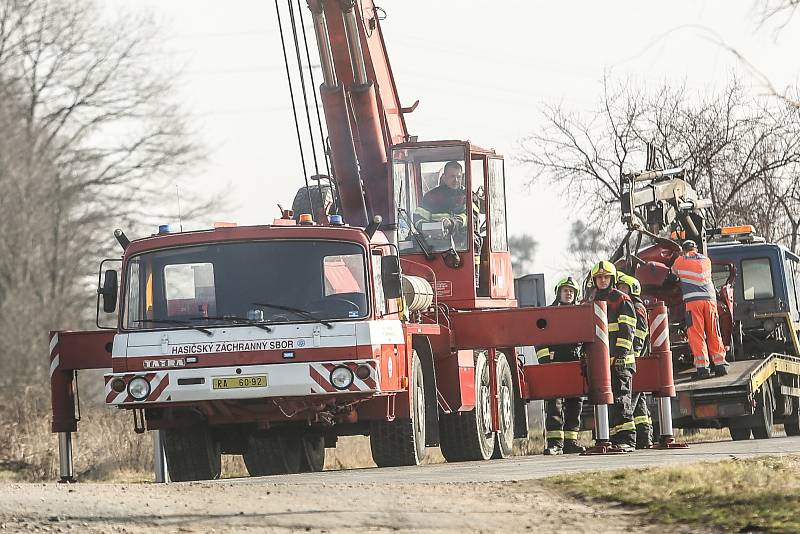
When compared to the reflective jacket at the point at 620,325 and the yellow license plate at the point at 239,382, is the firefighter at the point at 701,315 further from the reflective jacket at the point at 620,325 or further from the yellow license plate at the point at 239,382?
the yellow license plate at the point at 239,382

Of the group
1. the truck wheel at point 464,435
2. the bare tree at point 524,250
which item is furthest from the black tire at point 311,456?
the bare tree at point 524,250

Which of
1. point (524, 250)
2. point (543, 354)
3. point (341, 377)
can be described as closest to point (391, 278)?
point (341, 377)

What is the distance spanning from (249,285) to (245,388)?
101 cm

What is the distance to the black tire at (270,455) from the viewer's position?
1750cm

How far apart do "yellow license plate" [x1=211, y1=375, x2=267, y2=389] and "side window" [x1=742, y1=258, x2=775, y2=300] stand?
11.9 meters

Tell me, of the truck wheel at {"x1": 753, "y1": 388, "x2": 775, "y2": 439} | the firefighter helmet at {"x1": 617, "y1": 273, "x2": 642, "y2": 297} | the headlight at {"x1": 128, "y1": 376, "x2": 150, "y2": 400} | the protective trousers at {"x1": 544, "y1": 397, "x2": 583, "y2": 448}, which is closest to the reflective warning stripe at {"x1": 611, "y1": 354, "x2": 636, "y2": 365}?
the firefighter helmet at {"x1": 617, "y1": 273, "x2": 642, "y2": 297}

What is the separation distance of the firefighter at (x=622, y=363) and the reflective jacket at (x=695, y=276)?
13.4 ft

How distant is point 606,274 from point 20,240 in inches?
1190

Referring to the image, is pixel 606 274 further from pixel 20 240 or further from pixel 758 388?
pixel 20 240

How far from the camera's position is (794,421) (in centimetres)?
2414

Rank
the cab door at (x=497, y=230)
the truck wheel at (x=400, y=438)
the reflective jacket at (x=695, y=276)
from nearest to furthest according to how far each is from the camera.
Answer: the truck wheel at (x=400, y=438)
the cab door at (x=497, y=230)
the reflective jacket at (x=695, y=276)

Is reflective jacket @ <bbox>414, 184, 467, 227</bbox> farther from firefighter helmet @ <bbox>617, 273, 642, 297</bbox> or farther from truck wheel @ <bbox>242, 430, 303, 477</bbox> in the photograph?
truck wheel @ <bbox>242, 430, 303, 477</bbox>

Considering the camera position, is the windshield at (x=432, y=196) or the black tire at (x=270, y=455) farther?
the windshield at (x=432, y=196)

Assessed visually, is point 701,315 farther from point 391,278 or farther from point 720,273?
point 391,278
